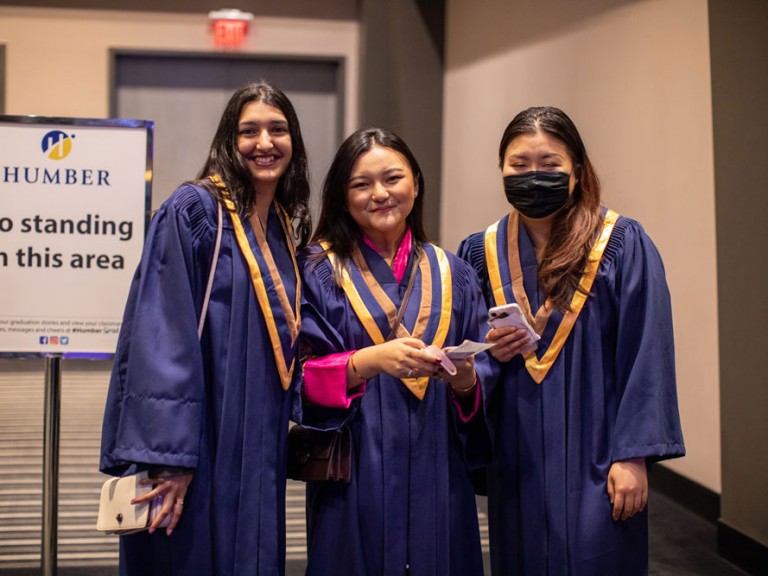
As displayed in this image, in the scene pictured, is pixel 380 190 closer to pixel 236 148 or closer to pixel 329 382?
pixel 236 148

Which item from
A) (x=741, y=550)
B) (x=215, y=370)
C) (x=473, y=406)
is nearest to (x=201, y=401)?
(x=215, y=370)

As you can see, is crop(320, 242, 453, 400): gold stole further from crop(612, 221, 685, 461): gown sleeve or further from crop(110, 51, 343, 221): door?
crop(110, 51, 343, 221): door

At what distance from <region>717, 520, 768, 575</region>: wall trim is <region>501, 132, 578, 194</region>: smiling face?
7.32ft

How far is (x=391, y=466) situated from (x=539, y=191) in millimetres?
824

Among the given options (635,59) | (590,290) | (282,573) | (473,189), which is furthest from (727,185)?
(473,189)

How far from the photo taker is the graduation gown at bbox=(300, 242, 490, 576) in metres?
2.24

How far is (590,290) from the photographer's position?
2326 millimetres

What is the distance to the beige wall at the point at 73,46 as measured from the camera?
27.5 ft

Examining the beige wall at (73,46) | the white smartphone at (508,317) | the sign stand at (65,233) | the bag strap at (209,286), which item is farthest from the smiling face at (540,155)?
the beige wall at (73,46)

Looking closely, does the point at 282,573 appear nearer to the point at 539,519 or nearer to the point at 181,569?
the point at 181,569

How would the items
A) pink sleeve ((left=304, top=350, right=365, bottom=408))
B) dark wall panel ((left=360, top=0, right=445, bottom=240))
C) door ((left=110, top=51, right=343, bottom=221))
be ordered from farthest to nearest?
Result: door ((left=110, top=51, right=343, bottom=221)), dark wall panel ((left=360, top=0, right=445, bottom=240)), pink sleeve ((left=304, top=350, right=365, bottom=408))

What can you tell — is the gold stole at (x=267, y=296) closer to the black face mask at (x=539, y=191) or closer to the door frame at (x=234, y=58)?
the black face mask at (x=539, y=191)

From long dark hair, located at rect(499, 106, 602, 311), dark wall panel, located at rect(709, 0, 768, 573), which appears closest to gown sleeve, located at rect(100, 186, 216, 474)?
long dark hair, located at rect(499, 106, 602, 311)

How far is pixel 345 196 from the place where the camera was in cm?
241
